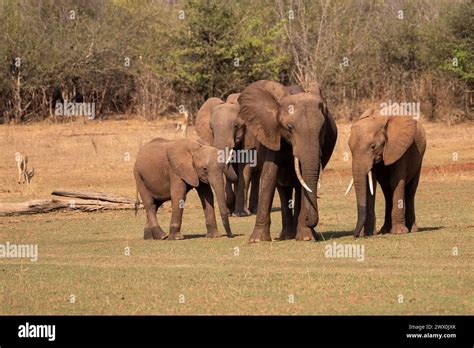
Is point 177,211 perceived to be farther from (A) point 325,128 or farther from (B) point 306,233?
(A) point 325,128

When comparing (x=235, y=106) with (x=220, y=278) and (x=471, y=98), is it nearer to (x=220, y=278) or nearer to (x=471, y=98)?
(x=220, y=278)

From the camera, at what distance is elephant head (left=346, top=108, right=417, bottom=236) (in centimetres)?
1833

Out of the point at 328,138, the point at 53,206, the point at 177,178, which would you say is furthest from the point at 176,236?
the point at 53,206

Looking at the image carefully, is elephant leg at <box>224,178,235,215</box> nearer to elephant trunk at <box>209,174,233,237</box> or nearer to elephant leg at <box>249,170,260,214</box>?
elephant leg at <box>249,170,260,214</box>

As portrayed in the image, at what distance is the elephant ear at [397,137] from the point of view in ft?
60.6

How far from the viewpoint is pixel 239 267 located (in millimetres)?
15234

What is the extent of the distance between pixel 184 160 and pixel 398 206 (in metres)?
3.62

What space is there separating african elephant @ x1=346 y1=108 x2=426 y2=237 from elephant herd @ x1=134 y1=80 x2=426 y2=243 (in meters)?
0.02

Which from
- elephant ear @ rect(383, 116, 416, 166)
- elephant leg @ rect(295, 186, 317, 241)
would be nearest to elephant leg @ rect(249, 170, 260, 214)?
elephant ear @ rect(383, 116, 416, 166)

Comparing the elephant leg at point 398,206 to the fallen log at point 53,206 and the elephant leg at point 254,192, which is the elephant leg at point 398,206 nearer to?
the elephant leg at point 254,192

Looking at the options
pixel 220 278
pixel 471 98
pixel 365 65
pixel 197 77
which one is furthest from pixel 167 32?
pixel 220 278

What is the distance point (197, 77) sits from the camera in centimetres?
4591

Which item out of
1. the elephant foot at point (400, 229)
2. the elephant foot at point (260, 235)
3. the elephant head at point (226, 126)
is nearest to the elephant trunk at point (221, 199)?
the elephant foot at point (260, 235)
